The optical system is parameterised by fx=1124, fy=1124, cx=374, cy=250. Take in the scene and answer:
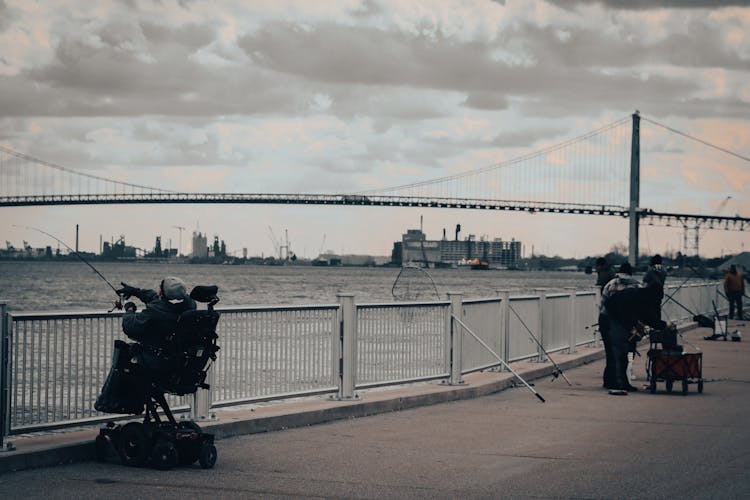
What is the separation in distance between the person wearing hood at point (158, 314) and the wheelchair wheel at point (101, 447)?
908mm

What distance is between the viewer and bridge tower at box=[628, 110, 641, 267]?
220 ft

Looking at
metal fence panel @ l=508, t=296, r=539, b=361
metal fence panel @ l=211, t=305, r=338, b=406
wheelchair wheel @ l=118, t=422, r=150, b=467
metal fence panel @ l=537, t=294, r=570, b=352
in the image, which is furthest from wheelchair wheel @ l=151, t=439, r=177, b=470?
metal fence panel @ l=537, t=294, r=570, b=352

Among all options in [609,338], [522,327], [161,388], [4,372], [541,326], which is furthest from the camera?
[541,326]

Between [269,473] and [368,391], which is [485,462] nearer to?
[269,473]

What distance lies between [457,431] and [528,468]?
219 cm

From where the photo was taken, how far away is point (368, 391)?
44.9 ft

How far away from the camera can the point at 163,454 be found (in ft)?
28.1

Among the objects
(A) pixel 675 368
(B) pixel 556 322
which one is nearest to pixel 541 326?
(B) pixel 556 322

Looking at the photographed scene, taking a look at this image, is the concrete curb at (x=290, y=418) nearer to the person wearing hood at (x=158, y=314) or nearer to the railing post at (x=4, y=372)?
the railing post at (x=4, y=372)

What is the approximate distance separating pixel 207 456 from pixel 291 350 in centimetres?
309

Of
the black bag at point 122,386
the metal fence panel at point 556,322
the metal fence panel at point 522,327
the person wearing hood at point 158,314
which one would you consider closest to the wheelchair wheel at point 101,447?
the black bag at point 122,386

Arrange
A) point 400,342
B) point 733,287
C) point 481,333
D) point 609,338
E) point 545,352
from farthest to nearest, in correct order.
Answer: point 733,287
point 545,352
point 481,333
point 609,338
point 400,342

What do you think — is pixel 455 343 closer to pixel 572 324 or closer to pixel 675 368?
pixel 675 368

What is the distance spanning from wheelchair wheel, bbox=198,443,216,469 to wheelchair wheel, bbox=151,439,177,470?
0.72 ft
